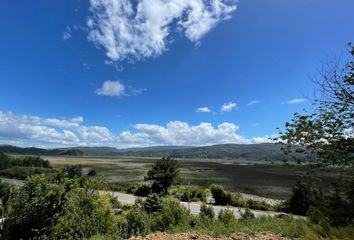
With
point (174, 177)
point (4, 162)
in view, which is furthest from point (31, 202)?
point (4, 162)

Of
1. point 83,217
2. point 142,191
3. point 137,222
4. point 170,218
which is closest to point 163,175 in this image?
point 142,191

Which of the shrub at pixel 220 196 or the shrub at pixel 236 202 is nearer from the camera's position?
the shrub at pixel 236 202

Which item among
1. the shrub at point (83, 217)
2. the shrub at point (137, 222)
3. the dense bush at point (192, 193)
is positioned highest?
the shrub at point (83, 217)

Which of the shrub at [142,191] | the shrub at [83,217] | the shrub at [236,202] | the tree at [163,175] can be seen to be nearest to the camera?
the shrub at [83,217]

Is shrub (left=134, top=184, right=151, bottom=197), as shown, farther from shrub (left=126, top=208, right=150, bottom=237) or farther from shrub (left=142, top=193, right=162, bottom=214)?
shrub (left=126, top=208, right=150, bottom=237)

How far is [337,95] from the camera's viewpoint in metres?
7.27

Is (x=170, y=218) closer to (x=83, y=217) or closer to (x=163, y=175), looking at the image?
(x=83, y=217)

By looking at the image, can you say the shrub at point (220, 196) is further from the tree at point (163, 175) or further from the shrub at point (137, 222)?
the shrub at point (137, 222)

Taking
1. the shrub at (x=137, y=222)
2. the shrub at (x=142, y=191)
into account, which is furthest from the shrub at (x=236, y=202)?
the shrub at (x=137, y=222)

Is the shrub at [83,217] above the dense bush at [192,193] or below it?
above

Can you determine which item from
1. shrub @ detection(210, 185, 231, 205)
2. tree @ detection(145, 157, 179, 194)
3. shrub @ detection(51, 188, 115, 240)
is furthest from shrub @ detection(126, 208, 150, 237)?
tree @ detection(145, 157, 179, 194)

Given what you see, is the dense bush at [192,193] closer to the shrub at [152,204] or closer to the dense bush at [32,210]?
the shrub at [152,204]

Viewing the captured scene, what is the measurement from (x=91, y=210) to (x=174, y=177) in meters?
37.0

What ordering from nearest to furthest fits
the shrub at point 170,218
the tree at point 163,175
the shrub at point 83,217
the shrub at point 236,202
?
the shrub at point 83,217 → the shrub at point 170,218 → the shrub at point 236,202 → the tree at point 163,175
